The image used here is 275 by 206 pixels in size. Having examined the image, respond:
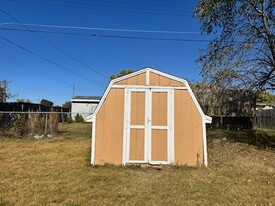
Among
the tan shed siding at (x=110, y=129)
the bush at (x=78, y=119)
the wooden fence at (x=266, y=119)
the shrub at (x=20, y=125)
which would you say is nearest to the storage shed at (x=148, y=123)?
the tan shed siding at (x=110, y=129)

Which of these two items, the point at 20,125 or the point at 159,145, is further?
the point at 20,125

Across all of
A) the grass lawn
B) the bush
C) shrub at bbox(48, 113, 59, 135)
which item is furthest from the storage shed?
the bush

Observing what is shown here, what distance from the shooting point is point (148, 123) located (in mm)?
6781

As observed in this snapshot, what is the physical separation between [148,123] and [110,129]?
1.07 meters

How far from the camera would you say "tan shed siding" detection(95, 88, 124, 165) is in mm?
6680

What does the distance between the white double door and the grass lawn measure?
1.36ft

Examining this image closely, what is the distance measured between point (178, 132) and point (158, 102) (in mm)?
1005

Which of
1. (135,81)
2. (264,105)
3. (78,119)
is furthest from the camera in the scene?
(264,105)

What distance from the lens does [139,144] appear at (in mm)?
6699

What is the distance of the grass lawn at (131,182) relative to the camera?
14.0 ft

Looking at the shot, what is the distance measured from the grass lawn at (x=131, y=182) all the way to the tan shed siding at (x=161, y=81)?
2.33 m

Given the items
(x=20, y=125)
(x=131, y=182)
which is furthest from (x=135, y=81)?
(x=20, y=125)

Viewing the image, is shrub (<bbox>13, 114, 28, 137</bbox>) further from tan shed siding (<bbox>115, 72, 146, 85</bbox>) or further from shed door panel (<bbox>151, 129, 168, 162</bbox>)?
shed door panel (<bbox>151, 129, 168, 162</bbox>)

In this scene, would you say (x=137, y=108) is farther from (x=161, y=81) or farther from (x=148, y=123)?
(x=161, y=81)
